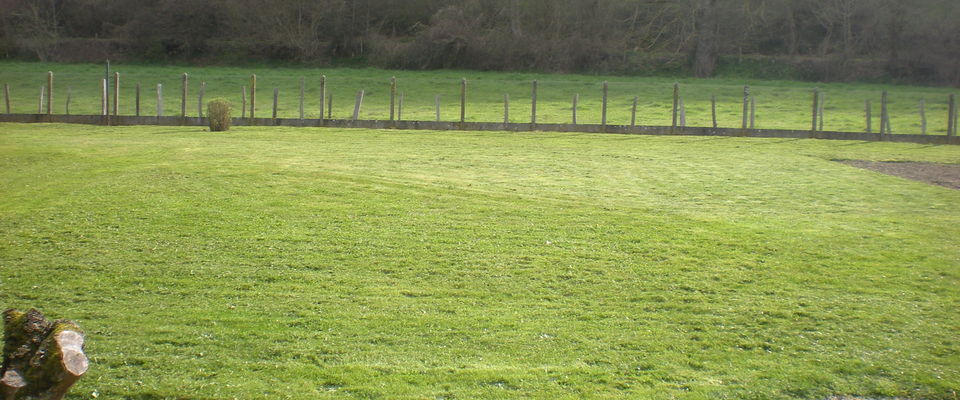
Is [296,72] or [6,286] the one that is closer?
[6,286]

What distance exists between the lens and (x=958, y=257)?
11.2 m

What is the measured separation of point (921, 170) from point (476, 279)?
15.7 metres

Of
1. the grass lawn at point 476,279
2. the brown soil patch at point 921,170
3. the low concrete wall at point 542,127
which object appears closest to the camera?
the grass lawn at point 476,279

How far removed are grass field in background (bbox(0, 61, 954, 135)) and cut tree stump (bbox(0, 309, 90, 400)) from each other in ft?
93.4

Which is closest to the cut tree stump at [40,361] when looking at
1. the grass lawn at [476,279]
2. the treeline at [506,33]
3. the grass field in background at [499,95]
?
the grass lawn at [476,279]

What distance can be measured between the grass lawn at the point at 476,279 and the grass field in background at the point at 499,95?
16489 mm

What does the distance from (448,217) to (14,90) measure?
32.4 metres

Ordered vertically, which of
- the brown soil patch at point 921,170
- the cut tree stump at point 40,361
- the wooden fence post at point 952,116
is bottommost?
the cut tree stump at point 40,361

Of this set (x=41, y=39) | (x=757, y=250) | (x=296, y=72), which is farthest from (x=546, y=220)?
(x=41, y=39)

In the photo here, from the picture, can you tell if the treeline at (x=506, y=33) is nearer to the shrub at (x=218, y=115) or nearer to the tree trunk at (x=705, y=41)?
the tree trunk at (x=705, y=41)

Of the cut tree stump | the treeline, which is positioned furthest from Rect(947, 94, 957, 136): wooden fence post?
the cut tree stump

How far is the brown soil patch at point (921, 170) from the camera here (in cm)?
1888

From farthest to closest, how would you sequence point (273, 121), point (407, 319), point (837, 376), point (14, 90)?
1. point (14, 90)
2. point (273, 121)
3. point (407, 319)
4. point (837, 376)

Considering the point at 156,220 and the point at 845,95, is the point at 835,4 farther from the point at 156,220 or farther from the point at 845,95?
the point at 156,220
